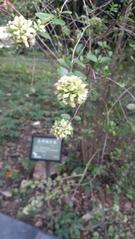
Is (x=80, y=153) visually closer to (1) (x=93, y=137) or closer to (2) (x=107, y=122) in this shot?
(1) (x=93, y=137)

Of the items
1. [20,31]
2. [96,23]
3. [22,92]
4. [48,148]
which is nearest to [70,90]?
[20,31]

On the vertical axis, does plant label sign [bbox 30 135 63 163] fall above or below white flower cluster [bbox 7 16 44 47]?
below

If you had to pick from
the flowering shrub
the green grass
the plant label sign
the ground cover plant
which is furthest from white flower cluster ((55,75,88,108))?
the green grass

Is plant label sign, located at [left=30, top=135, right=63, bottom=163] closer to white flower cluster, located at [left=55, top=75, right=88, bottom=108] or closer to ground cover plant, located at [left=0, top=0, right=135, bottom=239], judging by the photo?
ground cover plant, located at [left=0, top=0, right=135, bottom=239]

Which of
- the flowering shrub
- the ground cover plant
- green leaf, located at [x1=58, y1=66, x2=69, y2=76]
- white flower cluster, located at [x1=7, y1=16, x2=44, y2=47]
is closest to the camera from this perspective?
white flower cluster, located at [x1=7, y1=16, x2=44, y2=47]

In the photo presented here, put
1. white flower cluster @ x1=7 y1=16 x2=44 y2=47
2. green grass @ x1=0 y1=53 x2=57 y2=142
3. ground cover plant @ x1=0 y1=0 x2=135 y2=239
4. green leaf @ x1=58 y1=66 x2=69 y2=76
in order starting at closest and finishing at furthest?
white flower cluster @ x1=7 y1=16 x2=44 y2=47 < green leaf @ x1=58 y1=66 x2=69 y2=76 < ground cover plant @ x1=0 y1=0 x2=135 y2=239 < green grass @ x1=0 y1=53 x2=57 y2=142

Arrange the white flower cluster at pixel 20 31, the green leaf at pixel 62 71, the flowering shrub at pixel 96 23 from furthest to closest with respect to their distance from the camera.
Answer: the flowering shrub at pixel 96 23 < the green leaf at pixel 62 71 < the white flower cluster at pixel 20 31

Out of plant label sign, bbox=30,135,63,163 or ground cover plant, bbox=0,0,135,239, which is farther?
plant label sign, bbox=30,135,63,163

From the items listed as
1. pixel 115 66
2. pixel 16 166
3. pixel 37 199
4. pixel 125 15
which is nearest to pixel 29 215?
pixel 37 199

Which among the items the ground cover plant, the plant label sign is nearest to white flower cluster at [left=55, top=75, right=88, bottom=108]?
the ground cover plant

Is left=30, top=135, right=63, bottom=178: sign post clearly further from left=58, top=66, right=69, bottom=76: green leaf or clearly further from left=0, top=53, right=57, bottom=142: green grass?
left=58, top=66, right=69, bottom=76: green leaf

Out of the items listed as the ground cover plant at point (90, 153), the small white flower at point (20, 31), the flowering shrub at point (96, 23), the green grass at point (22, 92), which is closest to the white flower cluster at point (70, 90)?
the small white flower at point (20, 31)

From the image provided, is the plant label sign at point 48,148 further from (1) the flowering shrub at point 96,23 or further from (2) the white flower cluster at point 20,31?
(2) the white flower cluster at point 20,31

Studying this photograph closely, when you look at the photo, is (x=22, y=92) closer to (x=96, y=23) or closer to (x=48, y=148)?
(x=48, y=148)
